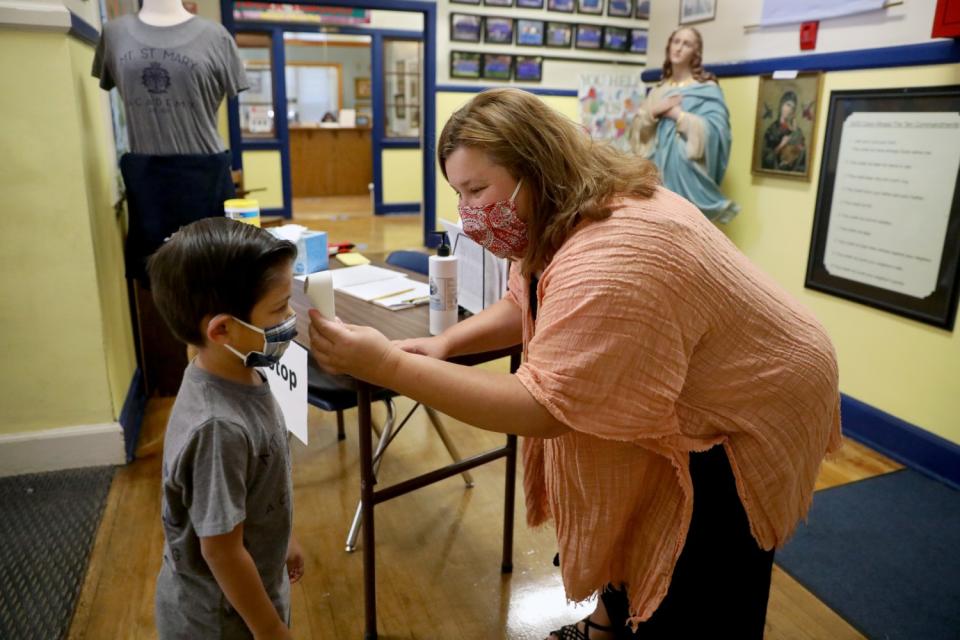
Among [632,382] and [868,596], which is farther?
[868,596]

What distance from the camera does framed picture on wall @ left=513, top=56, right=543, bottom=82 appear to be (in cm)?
630

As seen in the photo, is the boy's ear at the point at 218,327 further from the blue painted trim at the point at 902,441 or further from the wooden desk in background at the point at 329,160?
the wooden desk in background at the point at 329,160

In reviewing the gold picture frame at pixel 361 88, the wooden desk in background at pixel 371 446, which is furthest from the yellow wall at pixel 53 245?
the gold picture frame at pixel 361 88

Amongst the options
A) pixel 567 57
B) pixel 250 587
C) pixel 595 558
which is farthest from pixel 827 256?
pixel 567 57

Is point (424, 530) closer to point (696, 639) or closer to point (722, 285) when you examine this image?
point (696, 639)

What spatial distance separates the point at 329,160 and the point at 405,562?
903 centimetres

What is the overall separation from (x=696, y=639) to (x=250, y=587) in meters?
0.84

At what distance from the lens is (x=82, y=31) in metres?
2.39

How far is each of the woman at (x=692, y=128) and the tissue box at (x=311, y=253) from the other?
1.91m

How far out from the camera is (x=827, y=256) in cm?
299

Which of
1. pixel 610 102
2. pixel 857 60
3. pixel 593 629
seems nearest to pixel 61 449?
pixel 593 629

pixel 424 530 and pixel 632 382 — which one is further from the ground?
pixel 632 382

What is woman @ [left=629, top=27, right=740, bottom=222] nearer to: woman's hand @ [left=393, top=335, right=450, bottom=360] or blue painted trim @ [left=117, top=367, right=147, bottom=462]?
woman's hand @ [left=393, top=335, right=450, bottom=360]

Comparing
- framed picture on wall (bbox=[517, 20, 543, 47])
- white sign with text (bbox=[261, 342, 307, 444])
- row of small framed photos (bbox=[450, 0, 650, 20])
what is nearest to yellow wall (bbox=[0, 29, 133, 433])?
white sign with text (bbox=[261, 342, 307, 444])
